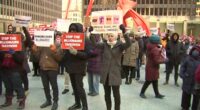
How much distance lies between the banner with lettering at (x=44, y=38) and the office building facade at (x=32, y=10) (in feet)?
264

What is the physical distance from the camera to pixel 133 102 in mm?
10070

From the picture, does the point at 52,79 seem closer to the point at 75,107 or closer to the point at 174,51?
the point at 75,107

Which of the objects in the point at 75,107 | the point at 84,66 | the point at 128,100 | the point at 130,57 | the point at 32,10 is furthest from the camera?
the point at 32,10

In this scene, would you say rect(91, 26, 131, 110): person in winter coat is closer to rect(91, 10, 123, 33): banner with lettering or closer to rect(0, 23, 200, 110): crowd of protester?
rect(0, 23, 200, 110): crowd of protester

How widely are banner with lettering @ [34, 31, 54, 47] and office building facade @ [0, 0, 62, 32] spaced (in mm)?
80590

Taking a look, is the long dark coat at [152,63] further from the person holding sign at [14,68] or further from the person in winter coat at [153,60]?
the person holding sign at [14,68]

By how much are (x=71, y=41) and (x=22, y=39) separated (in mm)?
1496

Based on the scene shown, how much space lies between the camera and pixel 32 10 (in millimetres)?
122438

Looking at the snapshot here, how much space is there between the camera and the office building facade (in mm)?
99750

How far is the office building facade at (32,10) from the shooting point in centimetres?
9975

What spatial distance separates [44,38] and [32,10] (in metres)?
116

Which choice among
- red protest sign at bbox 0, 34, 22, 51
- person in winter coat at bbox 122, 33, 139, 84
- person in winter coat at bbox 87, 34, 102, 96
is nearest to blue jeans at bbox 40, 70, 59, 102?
red protest sign at bbox 0, 34, 22, 51

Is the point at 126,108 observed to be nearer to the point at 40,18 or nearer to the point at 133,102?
the point at 133,102

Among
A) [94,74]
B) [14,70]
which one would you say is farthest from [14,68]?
[94,74]
